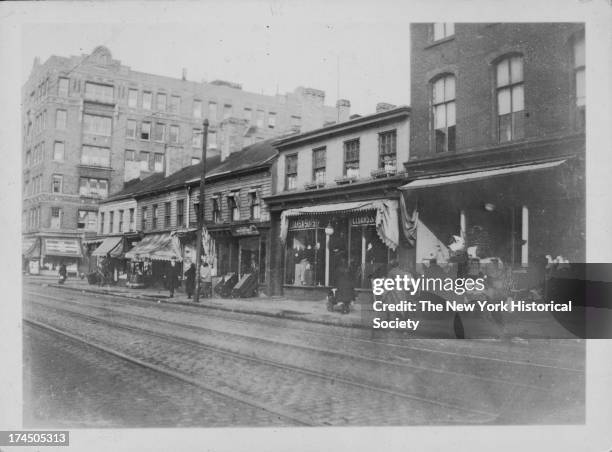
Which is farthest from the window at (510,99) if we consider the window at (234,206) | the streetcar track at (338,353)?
the window at (234,206)

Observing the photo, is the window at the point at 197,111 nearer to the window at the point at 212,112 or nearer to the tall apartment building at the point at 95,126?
the tall apartment building at the point at 95,126

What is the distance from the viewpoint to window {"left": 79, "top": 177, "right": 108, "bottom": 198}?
11.8 meters

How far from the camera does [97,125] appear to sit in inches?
417

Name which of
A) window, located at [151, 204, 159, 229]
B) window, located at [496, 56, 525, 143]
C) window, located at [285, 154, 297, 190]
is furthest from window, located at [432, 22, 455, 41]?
window, located at [151, 204, 159, 229]

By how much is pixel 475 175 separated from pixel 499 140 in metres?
1.40

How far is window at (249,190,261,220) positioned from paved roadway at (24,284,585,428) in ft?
30.1

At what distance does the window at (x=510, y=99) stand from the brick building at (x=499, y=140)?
0.06 feet

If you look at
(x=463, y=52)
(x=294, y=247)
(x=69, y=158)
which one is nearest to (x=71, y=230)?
(x=69, y=158)

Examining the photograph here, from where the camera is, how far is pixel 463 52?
30.1 ft

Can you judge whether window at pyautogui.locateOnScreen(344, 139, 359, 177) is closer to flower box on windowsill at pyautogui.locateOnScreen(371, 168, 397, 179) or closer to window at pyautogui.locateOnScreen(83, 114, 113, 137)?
flower box on windowsill at pyautogui.locateOnScreen(371, 168, 397, 179)

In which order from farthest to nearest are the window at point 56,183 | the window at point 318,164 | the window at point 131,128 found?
the window at point 318,164 < the window at point 131,128 < the window at point 56,183

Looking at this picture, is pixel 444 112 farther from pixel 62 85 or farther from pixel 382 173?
pixel 62 85

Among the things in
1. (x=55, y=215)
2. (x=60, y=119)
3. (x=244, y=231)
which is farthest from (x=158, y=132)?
(x=244, y=231)

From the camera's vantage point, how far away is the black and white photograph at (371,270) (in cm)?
468
